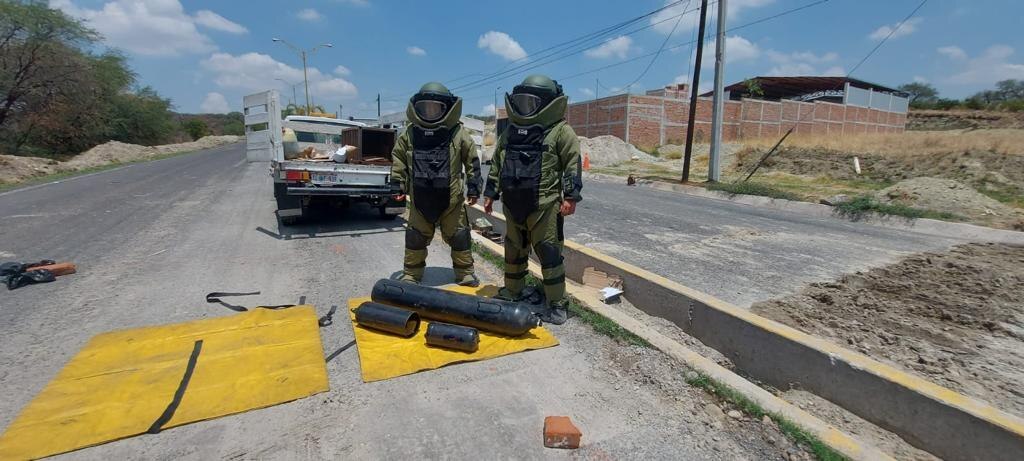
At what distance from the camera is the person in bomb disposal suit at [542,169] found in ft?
12.2

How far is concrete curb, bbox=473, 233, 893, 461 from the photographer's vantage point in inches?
86.7

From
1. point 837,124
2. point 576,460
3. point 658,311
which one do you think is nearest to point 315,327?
point 576,460

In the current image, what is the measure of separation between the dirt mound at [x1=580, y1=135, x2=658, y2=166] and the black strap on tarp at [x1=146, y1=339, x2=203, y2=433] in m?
27.6

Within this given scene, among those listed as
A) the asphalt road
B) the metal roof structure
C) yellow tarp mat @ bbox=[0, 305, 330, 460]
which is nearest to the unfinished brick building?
the metal roof structure

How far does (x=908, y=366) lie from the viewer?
3363mm

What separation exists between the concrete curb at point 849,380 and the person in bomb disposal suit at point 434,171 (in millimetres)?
1960

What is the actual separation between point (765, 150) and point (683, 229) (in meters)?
16.7

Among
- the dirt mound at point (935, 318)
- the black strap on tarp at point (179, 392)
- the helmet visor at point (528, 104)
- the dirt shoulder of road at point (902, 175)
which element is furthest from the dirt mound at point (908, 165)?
the black strap on tarp at point (179, 392)

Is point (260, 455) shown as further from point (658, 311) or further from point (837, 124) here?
point (837, 124)

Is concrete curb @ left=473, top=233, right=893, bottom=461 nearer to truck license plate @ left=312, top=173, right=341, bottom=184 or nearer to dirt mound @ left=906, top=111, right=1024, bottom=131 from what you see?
truck license plate @ left=312, top=173, right=341, bottom=184

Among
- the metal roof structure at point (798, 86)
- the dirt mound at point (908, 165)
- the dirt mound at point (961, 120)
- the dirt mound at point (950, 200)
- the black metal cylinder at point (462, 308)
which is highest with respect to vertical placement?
the metal roof structure at point (798, 86)

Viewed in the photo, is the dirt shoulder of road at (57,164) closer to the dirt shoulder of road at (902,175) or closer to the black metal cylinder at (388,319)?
the black metal cylinder at (388,319)

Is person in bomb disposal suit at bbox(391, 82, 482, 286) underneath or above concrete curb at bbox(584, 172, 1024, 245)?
above

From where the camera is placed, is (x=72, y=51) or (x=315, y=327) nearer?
(x=315, y=327)
